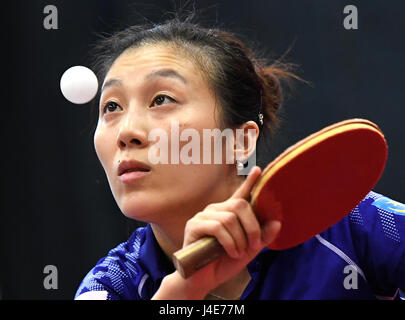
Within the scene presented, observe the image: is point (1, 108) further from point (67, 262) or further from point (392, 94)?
point (392, 94)

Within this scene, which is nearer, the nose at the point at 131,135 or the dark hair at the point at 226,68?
the nose at the point at 131,135

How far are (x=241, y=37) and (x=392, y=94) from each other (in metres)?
0.51

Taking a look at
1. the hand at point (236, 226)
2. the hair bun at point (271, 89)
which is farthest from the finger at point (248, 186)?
the hair bun at point (271, 89)

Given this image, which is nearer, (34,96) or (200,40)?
(200,40)

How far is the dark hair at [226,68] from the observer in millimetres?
1386

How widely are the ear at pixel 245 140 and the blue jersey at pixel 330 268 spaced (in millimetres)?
218

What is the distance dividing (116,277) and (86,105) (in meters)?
0.84

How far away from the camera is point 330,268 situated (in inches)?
51.2

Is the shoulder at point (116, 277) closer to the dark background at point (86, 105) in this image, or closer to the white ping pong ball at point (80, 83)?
the white ping pong ball at point (80, 83)

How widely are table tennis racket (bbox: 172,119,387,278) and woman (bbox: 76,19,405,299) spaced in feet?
0.45

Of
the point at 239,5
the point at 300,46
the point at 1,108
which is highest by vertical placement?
the point at 239,5

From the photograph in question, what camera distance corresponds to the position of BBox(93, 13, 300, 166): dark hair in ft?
4.55

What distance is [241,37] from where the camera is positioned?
2.00 m
